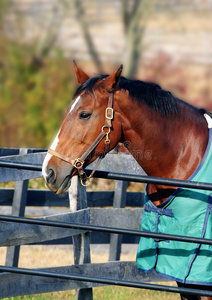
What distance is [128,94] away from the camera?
3492mm

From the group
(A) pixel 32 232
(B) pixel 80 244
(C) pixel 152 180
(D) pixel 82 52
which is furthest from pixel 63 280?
(D) pixel 82 52

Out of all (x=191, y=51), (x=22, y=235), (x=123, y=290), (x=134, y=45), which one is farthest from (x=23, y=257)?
(x=191, y=51)

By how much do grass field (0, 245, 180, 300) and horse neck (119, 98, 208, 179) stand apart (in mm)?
1845

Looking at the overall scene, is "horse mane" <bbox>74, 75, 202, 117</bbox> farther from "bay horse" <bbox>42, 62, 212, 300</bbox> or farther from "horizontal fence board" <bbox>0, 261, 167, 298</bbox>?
"horizontal fence board" <bbox>0, 261, 167, 298</bbox>

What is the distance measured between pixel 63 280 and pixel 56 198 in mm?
1694

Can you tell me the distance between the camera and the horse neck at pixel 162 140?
11.4 feet

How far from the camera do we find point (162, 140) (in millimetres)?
3514

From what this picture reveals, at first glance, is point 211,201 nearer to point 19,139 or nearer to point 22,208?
point 22,208

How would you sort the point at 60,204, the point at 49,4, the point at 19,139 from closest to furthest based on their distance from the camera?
the point at 60,204 → the point at 19,139 → the point at 49,4

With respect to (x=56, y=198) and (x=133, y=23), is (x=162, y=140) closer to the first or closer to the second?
(x=56, y=198)

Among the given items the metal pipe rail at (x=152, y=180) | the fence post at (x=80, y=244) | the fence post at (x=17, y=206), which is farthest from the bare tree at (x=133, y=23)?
the metal pipe rail at (x=152, y=180)

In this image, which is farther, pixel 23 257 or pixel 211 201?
pixel 23 257

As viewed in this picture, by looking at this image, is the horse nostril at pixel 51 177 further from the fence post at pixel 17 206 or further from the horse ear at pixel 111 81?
the fence post at pixel 17 206

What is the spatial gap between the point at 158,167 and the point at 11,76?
12026 millimetres
